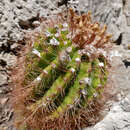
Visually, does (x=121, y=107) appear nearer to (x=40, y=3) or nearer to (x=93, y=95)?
(x=93, y=95)

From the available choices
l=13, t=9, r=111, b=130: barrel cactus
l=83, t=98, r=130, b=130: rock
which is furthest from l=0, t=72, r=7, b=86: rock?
l=83, t=98, r=130, b=130: rock

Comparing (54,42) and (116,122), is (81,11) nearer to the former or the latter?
(54,42)

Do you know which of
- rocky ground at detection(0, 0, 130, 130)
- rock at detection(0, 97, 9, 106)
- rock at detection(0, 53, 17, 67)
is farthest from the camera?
rock at detection(0, 53, 17, 67)

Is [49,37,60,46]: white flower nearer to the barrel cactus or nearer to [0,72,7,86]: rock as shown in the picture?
the barrel cactus

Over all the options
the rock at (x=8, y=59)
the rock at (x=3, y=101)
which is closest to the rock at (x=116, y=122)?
the rock at (x=3, y=101)

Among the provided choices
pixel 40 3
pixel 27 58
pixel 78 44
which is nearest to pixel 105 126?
pixel 78 44

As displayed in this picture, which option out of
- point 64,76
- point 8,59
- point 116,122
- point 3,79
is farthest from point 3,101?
point 116,122

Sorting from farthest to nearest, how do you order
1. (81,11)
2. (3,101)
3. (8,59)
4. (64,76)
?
(81,11)
(8,59)
(3,101)
(64,76)
